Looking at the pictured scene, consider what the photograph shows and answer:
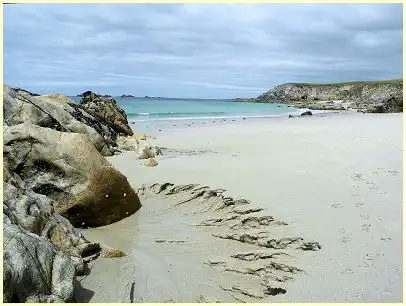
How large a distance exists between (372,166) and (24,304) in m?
6.64

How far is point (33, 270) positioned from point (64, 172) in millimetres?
2718

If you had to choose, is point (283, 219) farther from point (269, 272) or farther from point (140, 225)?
point (140, 225)

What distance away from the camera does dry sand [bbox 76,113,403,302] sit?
399 cm

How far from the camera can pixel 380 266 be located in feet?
13.4

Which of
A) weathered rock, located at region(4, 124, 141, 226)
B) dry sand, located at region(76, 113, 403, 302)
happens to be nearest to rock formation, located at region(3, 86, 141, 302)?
weathered rock, located at region(4, 124, 141, 226)

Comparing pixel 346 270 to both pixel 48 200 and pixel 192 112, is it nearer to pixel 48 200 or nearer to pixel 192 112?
pixel 48 200

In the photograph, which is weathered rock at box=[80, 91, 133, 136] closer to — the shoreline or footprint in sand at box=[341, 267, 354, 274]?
the shoreline

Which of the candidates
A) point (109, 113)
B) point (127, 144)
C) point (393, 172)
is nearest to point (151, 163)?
point (127, 144)

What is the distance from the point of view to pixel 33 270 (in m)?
3.20

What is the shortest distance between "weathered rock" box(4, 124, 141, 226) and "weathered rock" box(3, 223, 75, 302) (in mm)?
2132

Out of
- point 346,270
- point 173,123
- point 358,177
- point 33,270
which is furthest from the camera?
point 173,123

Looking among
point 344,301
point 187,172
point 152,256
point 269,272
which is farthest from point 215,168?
point 344,301

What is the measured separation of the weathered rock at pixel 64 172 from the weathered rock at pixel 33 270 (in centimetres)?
213

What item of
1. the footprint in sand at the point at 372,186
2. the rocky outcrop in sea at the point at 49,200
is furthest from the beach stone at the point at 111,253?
the footprint in sand at the point at 372,186
